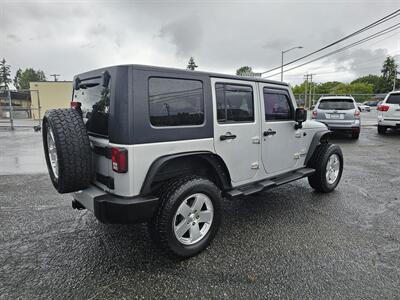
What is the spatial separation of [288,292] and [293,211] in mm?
1792

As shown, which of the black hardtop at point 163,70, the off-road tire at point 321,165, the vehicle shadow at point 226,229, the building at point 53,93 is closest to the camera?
the black hardtop at point 163,70

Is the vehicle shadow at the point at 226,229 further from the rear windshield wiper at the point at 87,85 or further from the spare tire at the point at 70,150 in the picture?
the rear windshield wiper at the point at 87,85

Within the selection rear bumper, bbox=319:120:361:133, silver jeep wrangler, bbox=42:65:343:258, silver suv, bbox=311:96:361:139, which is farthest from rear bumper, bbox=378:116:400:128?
silver jeep wrangler, bbox=42:65:343:258

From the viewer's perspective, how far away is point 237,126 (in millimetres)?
3193

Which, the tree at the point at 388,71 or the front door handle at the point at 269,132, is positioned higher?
the tree at the point at 388,71

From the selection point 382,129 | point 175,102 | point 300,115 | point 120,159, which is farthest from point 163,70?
point 382,129

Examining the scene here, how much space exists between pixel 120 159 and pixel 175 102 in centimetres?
78

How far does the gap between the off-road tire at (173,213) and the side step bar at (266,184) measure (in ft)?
1.60

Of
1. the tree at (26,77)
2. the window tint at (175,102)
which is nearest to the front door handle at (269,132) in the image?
the window tint at (175,102)

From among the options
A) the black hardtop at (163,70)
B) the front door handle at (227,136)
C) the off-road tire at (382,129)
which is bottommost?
the off-road tire at (382,129)

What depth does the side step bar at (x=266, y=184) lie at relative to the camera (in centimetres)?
323

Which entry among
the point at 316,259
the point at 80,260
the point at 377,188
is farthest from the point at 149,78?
the point at 377,188

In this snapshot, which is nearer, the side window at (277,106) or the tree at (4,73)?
the side window at (277,106)

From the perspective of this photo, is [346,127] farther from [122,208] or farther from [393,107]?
[122,208]
